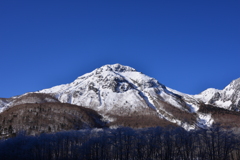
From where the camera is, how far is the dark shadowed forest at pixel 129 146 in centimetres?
13650

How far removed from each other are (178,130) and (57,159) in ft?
196

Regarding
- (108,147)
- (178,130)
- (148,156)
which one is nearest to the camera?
(148,156)

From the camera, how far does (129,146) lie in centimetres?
14125

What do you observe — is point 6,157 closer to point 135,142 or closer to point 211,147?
point 135,142

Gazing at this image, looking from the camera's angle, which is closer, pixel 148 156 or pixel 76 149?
pixel 148 156

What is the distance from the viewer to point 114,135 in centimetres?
14600

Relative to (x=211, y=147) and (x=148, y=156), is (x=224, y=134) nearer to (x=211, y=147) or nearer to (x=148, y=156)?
(x=211, y=147)

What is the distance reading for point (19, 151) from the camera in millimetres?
137625

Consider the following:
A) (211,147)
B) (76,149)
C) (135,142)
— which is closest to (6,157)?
(76,149)

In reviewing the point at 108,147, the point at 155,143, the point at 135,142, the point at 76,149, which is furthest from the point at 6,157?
the point at 155,143

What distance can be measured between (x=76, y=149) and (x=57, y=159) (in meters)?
9.64

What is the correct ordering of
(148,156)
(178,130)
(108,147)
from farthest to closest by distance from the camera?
(178,130)
(108,147)
(148,156)

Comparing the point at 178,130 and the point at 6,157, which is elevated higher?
the point at 178,130

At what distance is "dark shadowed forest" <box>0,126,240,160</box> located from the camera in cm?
13650
